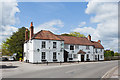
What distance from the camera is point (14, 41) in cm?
5575

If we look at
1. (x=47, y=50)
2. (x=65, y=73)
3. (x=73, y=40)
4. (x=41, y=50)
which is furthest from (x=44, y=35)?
(x=65, y=73)

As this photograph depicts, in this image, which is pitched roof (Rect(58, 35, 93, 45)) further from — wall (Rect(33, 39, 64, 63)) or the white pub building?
wall (Rect(33, 39, 64, 63))

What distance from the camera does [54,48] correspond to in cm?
3725

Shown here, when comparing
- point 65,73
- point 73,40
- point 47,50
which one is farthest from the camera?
point 73,40

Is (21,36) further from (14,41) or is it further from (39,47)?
(39,47)

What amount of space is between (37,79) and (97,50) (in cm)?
4576

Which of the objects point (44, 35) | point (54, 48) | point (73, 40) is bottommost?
point (54, 48)

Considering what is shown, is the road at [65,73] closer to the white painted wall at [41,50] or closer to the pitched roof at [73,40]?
the white painted wall at [41,50]

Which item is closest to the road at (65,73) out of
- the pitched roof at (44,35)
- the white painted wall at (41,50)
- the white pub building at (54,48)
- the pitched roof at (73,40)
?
the white painted wall at (41,50)

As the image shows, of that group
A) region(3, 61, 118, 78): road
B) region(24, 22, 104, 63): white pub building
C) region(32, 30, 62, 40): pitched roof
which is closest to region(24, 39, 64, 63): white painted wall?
region(24, 22, 104, 63): white pub building

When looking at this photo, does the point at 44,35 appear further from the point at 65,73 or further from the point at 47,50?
the point at 65,73

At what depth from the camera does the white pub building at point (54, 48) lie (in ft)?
115

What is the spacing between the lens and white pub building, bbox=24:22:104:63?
3503 cm

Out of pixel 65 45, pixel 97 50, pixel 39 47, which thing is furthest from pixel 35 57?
pixel 97 50
